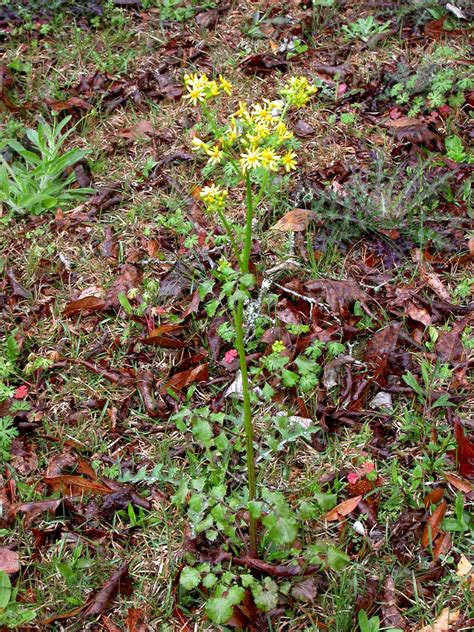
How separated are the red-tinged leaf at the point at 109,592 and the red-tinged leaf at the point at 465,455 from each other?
1.19 m

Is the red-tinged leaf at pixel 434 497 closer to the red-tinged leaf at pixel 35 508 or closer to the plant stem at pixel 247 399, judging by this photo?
the plant stem at pixel 247 399

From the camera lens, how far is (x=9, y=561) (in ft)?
7.62

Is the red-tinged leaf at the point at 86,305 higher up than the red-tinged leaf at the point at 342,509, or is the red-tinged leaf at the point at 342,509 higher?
the red-tinged leaf at the point at 86,305

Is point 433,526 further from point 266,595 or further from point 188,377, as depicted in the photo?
point 188,377

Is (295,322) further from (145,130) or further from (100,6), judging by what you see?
(100,6)

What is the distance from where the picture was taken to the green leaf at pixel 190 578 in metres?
2.02

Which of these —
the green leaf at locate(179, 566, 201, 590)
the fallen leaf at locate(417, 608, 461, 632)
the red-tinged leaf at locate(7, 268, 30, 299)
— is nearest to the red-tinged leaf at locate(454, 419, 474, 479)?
the fallen leaf at locate(417, 608, 461, 632)

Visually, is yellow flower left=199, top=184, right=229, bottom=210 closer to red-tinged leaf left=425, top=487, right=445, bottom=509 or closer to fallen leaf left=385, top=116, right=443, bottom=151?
red-tinged leaf left=425, top=487, right=445, bottom=509

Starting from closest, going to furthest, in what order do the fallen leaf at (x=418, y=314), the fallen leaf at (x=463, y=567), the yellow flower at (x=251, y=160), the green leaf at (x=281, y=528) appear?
the yellow flower at (x=251, y=160) → the green leaf at (x=281, y=528) → the fallen leaf at (x=463, y=567) → the fallen leaf at (x=418, y=314)

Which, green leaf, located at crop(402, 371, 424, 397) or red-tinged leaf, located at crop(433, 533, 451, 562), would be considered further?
green leaf, located at crop(402, 371, 424, 397)

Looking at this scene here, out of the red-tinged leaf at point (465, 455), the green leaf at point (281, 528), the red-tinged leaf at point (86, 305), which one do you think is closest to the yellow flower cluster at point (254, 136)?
the green leaf at point (281, 528)

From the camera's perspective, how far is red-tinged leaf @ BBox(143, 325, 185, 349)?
2863 millimetres

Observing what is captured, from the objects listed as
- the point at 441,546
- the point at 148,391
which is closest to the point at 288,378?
the point at 148,391

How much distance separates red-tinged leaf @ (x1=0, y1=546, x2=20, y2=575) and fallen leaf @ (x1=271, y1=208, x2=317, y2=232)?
176 cm
